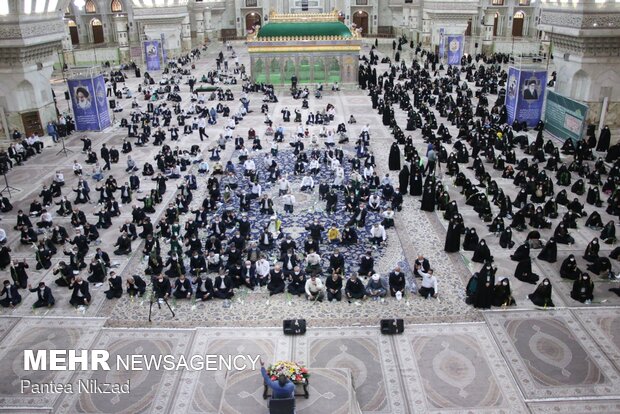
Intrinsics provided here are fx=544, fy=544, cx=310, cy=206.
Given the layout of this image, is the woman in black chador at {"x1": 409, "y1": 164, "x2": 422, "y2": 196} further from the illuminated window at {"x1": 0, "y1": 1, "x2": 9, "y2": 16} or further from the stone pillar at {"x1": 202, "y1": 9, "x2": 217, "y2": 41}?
the stone pillar at {"x1": 202, "y1": 9, "x2": 217, "y2": 41}

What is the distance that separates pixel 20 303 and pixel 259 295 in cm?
435

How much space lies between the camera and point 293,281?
395 inches

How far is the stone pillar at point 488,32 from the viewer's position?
36.2 metres

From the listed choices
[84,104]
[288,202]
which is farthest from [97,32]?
[288,202]

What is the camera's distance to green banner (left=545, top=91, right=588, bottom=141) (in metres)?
17.3

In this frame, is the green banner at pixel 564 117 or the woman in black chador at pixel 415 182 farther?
the green banner at pixel 564 117

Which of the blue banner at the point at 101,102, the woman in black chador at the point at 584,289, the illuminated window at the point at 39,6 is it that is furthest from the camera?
the blue banner at the point at 101,102

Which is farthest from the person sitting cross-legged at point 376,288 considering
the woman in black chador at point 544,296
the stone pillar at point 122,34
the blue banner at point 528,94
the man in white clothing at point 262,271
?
the stone pillar at point 122,34

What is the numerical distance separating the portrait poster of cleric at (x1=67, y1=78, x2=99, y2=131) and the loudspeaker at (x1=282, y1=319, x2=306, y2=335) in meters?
14.9

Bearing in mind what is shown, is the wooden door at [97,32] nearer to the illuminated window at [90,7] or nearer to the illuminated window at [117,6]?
the illuminated window at [90,7]

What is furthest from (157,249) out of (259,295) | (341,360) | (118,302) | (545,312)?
(545,312)

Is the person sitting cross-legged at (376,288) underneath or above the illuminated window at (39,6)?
underneath

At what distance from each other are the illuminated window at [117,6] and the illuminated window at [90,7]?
1380 millimetres

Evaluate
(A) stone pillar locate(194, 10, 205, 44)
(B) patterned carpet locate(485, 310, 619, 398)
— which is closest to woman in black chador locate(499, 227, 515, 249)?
(B) patterned carpet locate(485, 310, 619, 398)
